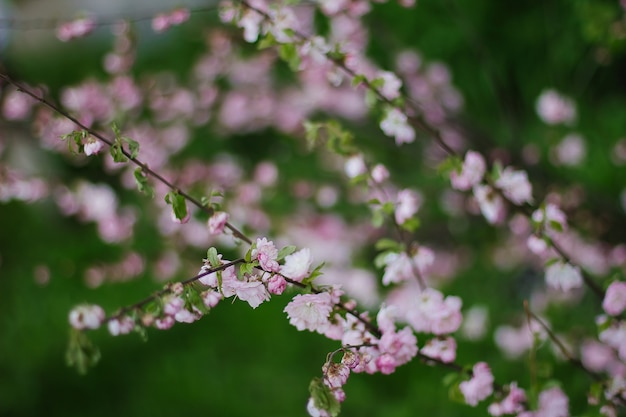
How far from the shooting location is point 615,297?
107cm

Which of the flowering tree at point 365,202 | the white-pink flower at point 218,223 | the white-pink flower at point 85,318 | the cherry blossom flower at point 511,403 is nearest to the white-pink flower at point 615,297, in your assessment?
the flowering tree at point 365,202

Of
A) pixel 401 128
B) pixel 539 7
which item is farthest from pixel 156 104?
pixel 539 7

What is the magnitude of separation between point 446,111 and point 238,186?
2.68 feet

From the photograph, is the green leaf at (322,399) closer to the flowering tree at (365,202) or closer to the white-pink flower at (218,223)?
the flowering tree at (365,202)

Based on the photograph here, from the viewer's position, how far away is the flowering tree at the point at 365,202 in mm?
1024

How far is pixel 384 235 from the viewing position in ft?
9.72

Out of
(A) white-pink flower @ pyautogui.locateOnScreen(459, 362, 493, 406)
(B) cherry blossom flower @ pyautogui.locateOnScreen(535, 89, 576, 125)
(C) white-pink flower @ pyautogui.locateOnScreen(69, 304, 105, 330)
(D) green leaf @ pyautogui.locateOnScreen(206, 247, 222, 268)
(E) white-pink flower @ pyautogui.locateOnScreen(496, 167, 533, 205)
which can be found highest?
(B) cherry blossom flower @ pyautogui.locateOnScreen(535, 89, 576, 125)

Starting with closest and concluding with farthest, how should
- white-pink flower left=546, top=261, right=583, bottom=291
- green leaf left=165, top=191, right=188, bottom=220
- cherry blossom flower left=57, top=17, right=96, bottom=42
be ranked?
green leaf left=165, top=191, right=188, bottom=220
white-pink flower left=546, top=261, right=583, bottom=291
cherry blossom flower left=57, top=17, right=96, bottom=42

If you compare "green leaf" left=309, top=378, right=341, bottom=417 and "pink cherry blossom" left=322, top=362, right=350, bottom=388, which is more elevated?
"pink cherry blossom" left=322, top=362, right=350, bottom=388

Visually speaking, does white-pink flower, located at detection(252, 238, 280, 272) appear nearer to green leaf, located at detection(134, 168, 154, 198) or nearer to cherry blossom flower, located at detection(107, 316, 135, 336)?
green leaf, located at detection(134, 168, 154, 198)

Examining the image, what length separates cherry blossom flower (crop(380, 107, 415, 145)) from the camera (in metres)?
1.21

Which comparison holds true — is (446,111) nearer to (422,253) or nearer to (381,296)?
(381,296)

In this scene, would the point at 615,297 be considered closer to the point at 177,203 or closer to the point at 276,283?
the point at 276,283

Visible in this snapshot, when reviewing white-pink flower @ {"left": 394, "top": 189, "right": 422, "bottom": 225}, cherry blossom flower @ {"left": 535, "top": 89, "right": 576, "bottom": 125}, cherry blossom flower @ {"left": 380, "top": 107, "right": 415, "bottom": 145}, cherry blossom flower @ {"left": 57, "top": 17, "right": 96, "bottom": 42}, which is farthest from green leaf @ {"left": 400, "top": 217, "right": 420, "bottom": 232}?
cherry blossom flower @ {"left": 535, "top": 89, "right": 576, "bottom": 125}
